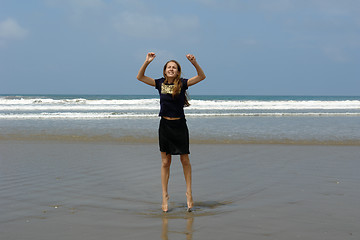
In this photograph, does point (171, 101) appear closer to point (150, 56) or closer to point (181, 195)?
point (150, 56)

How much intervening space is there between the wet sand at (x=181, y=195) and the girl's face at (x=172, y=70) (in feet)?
5.64

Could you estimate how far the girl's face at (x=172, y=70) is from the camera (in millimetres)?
4957

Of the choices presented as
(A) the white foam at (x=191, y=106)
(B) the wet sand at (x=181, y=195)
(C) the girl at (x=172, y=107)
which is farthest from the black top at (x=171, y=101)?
(A) the white foam at (x=191, y=106)

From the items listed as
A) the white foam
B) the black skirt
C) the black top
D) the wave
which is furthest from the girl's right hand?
the wave

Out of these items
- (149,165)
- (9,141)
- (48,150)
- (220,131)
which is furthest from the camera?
(220,131)

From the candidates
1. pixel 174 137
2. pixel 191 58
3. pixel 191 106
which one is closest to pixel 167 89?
pixel 191 58

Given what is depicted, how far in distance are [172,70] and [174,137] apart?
844mm

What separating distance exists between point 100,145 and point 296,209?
7378mm

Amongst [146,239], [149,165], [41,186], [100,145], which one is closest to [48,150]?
[100,145]

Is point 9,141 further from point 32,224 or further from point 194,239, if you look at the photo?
point 194,239

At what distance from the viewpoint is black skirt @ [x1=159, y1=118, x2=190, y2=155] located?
197 inches

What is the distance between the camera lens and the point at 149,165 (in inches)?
324

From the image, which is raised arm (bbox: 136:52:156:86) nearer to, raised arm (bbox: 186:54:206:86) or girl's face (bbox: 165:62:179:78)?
girl's face (bbox: 165:62:179:78)

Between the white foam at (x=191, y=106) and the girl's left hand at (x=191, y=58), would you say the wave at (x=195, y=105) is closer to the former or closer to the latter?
the white foam at (x=191, y=106)
